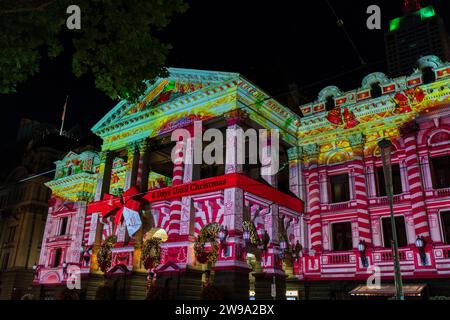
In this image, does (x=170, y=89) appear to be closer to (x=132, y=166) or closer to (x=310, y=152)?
(x=132, y=166)

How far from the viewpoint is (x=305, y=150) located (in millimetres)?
28188

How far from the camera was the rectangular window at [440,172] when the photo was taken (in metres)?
23.0

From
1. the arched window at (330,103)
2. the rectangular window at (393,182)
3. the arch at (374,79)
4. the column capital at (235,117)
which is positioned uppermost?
the arch at (374,79)

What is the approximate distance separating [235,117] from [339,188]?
27.8 ft

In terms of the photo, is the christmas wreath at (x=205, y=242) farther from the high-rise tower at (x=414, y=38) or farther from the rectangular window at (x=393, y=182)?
the high-rise tower at (x=414, y=38)

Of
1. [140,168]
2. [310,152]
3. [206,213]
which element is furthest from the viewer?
[140,168]

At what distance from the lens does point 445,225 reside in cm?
2219

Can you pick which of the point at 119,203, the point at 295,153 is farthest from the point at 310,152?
the point at 119,203

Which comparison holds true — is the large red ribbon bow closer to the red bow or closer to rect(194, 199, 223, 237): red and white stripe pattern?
the red bow

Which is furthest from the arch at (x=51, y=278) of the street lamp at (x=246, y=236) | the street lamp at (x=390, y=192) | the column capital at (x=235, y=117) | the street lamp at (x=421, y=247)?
the street lamp at (x=390, y=192)

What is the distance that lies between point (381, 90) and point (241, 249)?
45.0 feet

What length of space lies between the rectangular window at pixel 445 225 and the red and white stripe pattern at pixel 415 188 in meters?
0.85

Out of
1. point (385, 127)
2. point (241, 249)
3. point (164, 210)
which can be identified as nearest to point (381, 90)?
point (385, 127)

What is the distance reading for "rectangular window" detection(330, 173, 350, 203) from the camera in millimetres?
26125
